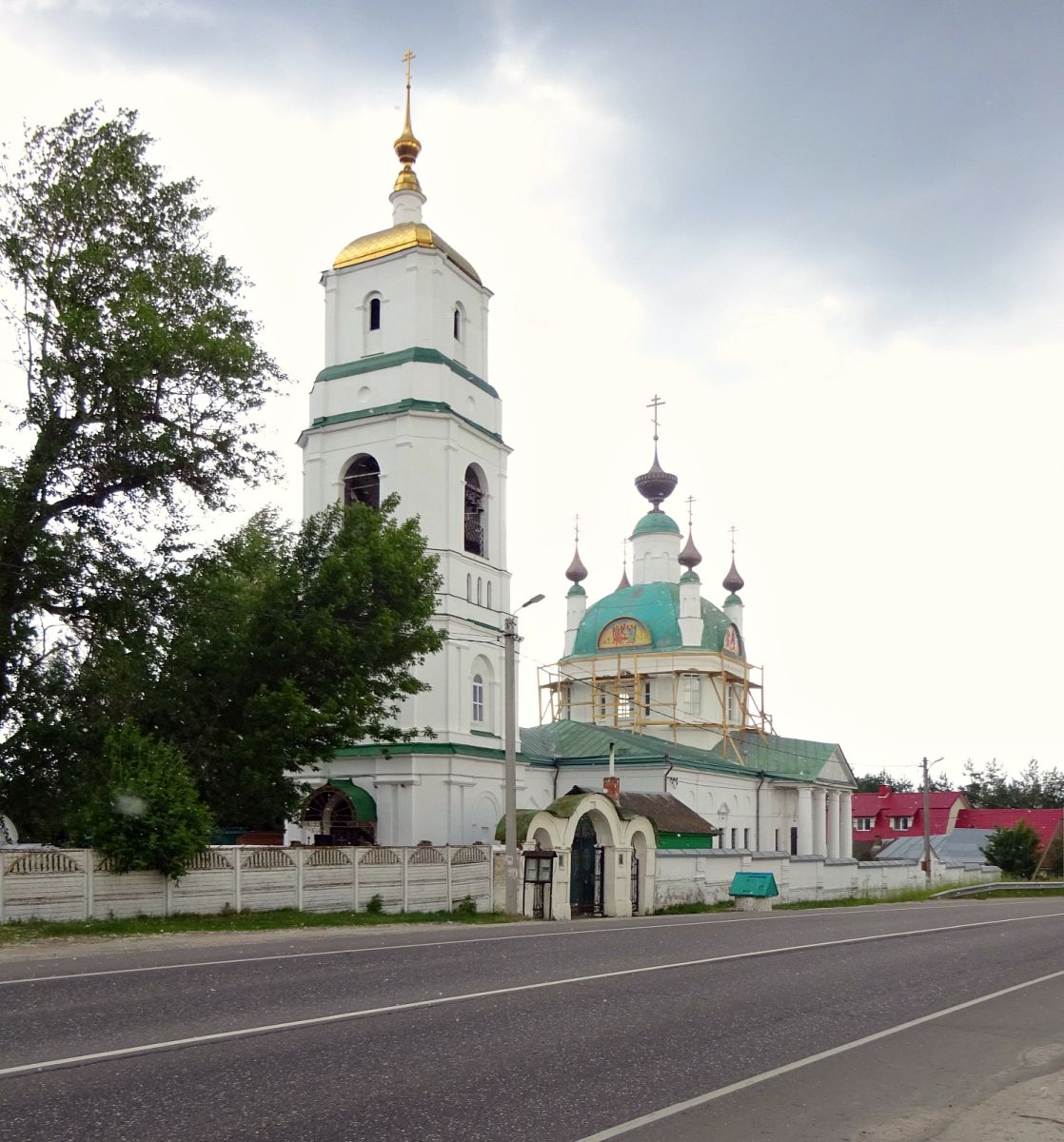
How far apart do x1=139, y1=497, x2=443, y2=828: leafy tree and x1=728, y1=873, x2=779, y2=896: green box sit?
38.5 ft

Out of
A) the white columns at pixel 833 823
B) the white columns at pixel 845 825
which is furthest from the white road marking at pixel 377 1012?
the white columns at pixel 845 825

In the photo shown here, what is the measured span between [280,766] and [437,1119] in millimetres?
19419

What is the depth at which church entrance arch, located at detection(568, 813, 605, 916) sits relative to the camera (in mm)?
A: 28828

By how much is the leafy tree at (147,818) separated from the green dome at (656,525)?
44175 mm

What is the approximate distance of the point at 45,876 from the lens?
748 inches

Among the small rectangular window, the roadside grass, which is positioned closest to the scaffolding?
the small rectangular window

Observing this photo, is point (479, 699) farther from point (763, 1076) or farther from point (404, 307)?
point (763, 1076)

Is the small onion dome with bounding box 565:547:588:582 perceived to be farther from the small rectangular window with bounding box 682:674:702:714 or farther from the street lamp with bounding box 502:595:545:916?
the street lamp with bounding box 502:595:545:916

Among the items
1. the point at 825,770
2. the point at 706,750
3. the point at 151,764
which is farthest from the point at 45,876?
the point at 825,770

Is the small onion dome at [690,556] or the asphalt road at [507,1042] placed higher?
the small onion dome at [690,556]

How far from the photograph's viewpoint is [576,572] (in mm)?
67438

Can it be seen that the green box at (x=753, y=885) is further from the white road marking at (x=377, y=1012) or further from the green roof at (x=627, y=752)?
the white road marking at (x=377, y=1012)

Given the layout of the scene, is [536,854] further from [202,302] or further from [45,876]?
[202,302]

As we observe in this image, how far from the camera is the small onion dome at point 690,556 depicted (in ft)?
203
